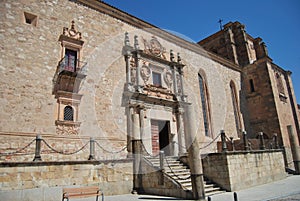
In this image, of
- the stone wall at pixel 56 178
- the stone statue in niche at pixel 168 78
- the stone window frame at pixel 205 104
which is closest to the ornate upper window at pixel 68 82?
the stone wall at pixel 56 178

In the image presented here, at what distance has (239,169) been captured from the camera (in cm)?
913

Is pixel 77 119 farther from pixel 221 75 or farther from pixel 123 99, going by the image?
pixel 221 75

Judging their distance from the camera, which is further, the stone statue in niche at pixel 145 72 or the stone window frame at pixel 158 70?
the stone window frame at pixel 158 70

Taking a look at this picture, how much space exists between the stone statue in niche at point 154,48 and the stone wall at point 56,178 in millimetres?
7356

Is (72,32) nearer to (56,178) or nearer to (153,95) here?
(153,95)

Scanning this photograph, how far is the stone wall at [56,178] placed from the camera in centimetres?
595

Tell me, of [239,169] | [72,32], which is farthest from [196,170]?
[72,32]

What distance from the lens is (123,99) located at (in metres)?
11.4

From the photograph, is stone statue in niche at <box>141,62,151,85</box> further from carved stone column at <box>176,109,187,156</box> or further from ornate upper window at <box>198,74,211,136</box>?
ornate upper window at <box>198,74,211,136</box>

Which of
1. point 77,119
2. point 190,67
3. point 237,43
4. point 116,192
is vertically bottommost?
point 116,192

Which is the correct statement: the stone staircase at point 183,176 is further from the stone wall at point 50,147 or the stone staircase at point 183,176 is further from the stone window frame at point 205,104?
the stone window frame at point 205,104

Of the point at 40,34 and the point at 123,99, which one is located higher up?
the point at 40,34

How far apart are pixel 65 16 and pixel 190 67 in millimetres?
9012

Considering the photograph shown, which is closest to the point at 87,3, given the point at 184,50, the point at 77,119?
the point at 77,119
